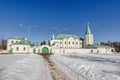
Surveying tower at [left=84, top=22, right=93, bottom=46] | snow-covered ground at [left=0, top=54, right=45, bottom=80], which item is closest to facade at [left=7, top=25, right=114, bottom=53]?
tower at [left=84, top=22, right=93, bottom=46]

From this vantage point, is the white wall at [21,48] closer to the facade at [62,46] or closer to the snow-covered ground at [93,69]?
the facade at [62,46]

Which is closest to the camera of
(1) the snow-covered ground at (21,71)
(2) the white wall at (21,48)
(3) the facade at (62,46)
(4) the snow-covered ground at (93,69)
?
(1) the snow-covered ground at (21,71)

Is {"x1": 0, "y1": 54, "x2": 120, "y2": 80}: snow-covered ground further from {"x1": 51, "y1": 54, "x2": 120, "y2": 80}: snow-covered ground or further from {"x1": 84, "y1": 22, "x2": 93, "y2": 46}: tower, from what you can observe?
{"x1": 84, "y1": 22, "x2": 93, "y2": 46}: tower

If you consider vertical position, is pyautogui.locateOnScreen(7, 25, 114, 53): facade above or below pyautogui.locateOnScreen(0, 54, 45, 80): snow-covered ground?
above

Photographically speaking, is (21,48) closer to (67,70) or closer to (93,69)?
(67,70)

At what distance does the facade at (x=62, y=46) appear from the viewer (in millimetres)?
81062

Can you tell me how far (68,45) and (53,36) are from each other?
38.5 ft

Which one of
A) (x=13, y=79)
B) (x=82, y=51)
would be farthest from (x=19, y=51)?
(x=13, y=79)

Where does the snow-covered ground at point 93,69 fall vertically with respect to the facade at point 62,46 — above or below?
below

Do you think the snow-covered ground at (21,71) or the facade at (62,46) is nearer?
the snow-covered ground at (21,71)

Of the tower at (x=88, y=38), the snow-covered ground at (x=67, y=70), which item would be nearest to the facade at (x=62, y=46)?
the tower at (x=88, y=38)

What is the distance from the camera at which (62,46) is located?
96.2 m

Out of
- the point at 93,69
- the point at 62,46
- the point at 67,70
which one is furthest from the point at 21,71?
the point at 62,46

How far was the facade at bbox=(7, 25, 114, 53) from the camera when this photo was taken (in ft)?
266
